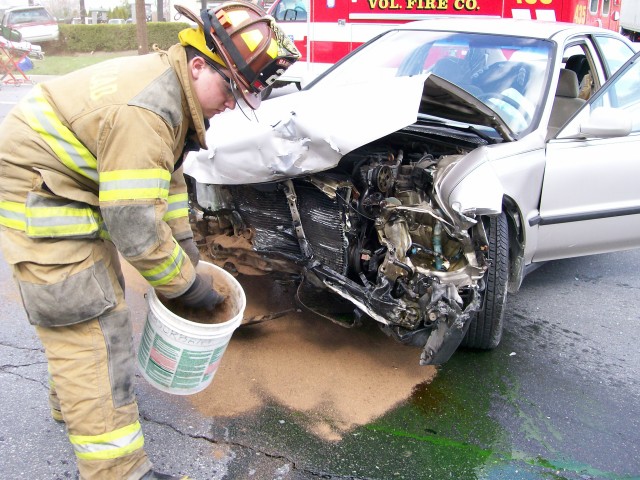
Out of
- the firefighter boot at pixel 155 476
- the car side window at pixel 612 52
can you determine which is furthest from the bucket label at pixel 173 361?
the car side window at pixel 612 52

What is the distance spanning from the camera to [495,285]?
3.15m

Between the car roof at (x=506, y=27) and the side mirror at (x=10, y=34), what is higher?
the car roof at (x=506, y=27)

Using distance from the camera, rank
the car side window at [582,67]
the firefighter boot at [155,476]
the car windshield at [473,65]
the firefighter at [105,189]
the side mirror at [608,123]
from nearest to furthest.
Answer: the firefighter at [105,189] < the firefighter boot at [155,476] < the side mirror at [608,123] < the car windshield at [473,65] < the car side window at [582,67]

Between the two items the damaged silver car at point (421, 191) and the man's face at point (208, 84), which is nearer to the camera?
the man's face at point (208, 84)

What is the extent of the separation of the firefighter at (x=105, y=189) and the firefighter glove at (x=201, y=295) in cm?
15

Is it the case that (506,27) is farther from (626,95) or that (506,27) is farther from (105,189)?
(105,189)

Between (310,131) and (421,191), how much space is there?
0.65 m

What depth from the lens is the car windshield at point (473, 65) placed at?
3691 millimetres

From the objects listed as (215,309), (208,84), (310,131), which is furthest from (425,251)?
(208,84)

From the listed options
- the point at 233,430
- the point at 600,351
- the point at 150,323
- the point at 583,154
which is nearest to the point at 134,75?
the point at 150,323

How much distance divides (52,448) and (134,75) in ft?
5.07

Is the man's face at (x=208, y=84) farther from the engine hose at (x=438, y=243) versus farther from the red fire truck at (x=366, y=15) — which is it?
the red fire truck at (x=366, y=15)

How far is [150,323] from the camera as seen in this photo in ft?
7.57

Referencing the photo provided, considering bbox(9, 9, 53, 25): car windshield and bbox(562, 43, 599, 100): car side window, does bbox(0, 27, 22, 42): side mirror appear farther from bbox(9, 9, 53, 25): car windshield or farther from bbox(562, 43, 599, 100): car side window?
bbox(562, 43, 599, 100): car side window
